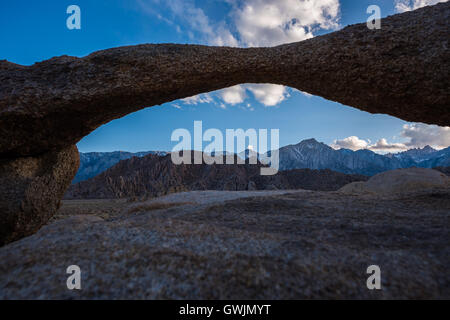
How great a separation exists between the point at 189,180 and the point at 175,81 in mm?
55613

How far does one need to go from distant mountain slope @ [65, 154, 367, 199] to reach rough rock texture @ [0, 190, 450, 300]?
47070 millimetres

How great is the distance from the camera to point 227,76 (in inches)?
193

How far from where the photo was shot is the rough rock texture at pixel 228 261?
155 centimetres

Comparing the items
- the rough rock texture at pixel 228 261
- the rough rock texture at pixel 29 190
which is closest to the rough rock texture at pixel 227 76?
the rough rock texture at pixel 29 190

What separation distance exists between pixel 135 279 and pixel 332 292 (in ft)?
4.85

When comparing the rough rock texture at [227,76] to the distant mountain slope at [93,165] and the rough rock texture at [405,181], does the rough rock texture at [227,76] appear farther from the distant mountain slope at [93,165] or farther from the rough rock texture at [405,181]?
the distant mountain slope at [93,165]

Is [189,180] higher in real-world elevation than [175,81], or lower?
lower

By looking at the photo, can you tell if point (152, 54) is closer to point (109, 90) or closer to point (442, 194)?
point (109, 90)

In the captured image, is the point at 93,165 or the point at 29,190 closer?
the point at 29,190

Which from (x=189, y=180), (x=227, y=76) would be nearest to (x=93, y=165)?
(x=189, y=180)

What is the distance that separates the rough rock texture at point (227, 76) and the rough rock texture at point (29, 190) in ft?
1.04

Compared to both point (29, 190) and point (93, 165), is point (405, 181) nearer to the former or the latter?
point (29, 190)

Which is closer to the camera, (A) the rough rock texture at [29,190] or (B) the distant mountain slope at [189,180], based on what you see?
(A) the rough rock texture at [29,190]

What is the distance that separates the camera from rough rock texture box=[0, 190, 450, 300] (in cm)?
155
